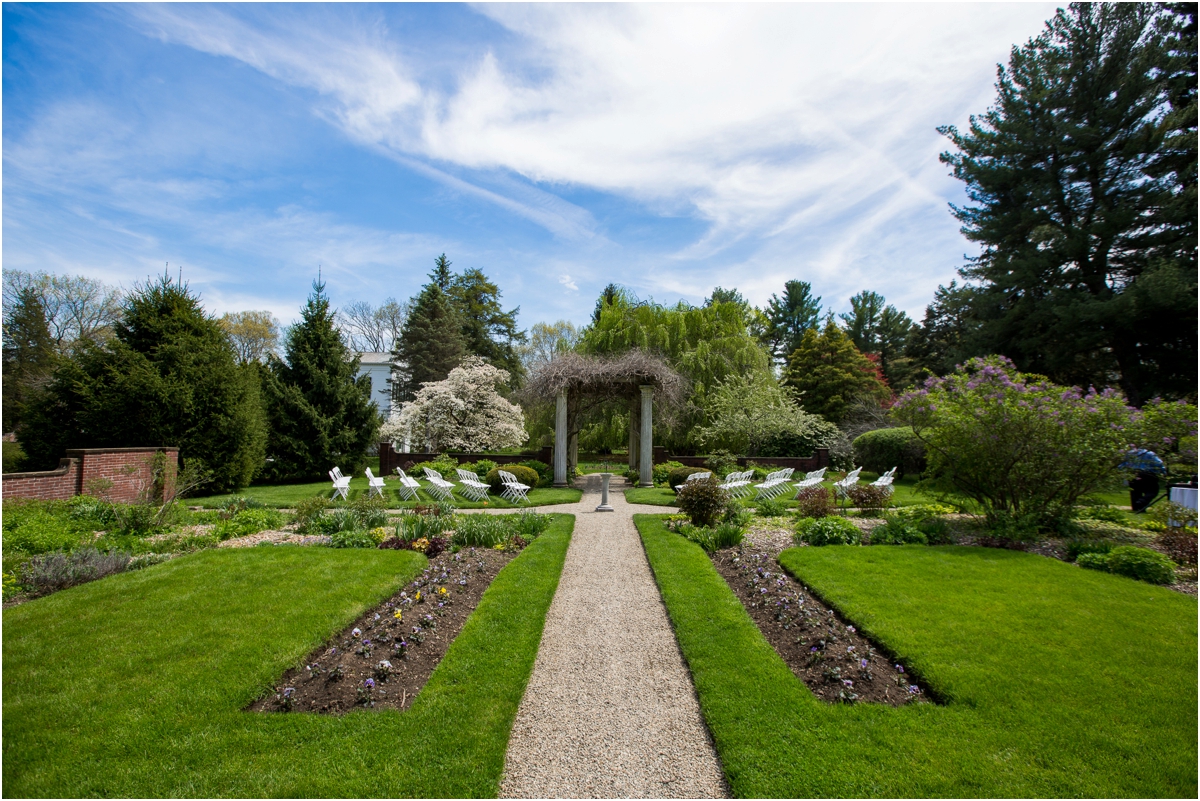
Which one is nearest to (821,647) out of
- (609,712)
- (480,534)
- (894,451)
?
(609,712)

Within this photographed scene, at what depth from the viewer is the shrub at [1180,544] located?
21.9 feet

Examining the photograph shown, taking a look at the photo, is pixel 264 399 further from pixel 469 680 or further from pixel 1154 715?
pixel 1154 715

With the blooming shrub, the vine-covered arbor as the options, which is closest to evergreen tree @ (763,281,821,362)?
the vine-covered arbor

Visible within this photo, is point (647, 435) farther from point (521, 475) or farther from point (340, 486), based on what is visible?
point (340, 486)

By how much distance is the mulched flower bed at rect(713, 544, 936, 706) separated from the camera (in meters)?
3.72

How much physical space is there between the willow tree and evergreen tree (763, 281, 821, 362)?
2045 cm

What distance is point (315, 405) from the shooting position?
1923cm

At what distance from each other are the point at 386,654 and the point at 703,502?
19.7 feet

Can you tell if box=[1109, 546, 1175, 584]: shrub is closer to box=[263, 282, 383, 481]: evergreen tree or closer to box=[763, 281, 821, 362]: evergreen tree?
box=[263, 282, 383, 481]: evergreen tree

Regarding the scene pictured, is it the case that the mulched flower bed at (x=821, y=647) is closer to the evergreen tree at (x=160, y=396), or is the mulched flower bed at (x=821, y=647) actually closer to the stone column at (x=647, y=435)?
the stone column at (x=647, y=435)

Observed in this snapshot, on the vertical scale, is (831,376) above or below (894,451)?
above

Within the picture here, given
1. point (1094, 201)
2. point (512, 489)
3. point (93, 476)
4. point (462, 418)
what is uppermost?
point (1094, 201)

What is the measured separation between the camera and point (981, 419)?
8484 mm

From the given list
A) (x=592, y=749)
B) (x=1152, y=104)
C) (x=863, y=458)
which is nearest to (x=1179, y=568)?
(x=592, y=749)
